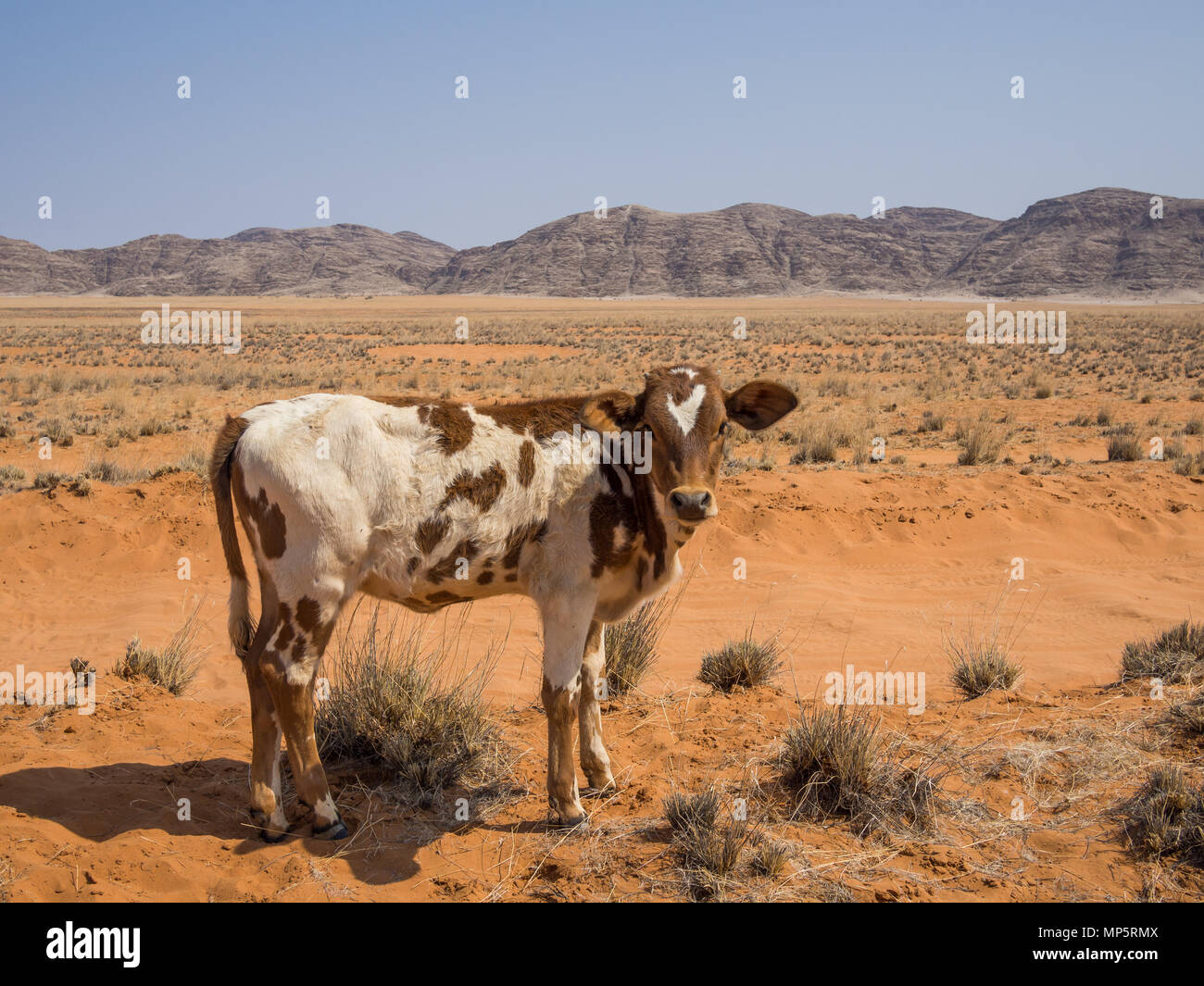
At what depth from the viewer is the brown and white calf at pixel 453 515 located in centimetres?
424

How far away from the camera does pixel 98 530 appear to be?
1095 cm

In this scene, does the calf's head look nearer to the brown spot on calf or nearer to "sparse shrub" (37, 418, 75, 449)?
the brown spot on calf

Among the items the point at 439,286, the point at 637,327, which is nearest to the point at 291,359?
the point at 637,327

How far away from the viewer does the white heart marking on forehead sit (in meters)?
4.32

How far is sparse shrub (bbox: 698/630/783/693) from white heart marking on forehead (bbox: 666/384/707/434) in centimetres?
322

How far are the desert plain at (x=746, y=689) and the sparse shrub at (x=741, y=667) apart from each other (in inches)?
5.5

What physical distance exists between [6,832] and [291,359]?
32580mm

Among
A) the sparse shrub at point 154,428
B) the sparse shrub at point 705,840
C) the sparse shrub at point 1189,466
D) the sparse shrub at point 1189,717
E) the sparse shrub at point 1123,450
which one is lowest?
the sparse shrub at point 705,840

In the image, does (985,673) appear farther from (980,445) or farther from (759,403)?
(980,445)

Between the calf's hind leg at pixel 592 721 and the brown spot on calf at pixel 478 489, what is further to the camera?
the calf's hind leg at pixel 592 721

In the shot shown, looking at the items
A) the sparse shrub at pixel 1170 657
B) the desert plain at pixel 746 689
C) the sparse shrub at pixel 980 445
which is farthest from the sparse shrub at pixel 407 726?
the sparse shrub at pixel 980 445

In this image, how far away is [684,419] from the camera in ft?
14.2

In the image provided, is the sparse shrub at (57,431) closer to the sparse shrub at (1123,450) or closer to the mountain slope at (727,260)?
the sparse shrub at (1123,450)
